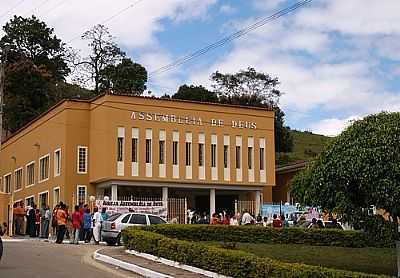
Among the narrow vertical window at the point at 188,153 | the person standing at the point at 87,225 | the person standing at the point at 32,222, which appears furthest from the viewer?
the narrow vertical window at the point at 188,153

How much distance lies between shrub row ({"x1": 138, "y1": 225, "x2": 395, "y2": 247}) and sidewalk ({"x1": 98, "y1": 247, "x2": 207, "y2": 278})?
3.34 m

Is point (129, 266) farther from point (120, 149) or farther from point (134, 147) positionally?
point (134, 147)

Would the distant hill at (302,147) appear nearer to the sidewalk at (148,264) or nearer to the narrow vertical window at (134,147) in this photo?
the narrow vertical window at (134,147)

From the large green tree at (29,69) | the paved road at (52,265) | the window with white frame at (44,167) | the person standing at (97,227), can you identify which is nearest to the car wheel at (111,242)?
the person standing at (97,227)

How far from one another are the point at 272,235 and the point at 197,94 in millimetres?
59775

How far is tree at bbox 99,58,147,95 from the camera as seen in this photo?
236 ft

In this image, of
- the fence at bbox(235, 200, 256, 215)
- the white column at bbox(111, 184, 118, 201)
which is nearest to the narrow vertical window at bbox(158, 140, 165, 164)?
the white column at bbox(111, 184, 118, 201)

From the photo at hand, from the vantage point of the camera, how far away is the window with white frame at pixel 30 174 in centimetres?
5176

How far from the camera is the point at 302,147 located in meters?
115

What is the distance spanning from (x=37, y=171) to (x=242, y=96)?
39704 mm

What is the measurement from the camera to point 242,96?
8594 cm

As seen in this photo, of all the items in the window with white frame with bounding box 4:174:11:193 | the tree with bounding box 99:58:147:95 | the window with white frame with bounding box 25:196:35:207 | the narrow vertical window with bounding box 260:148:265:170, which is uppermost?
the tree with bounding box 99:58:147:95

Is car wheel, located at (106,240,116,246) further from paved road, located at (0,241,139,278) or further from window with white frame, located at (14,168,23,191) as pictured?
window with white frame, located at (14,168,23,191)

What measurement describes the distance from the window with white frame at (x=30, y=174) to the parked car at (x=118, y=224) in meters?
23.6
